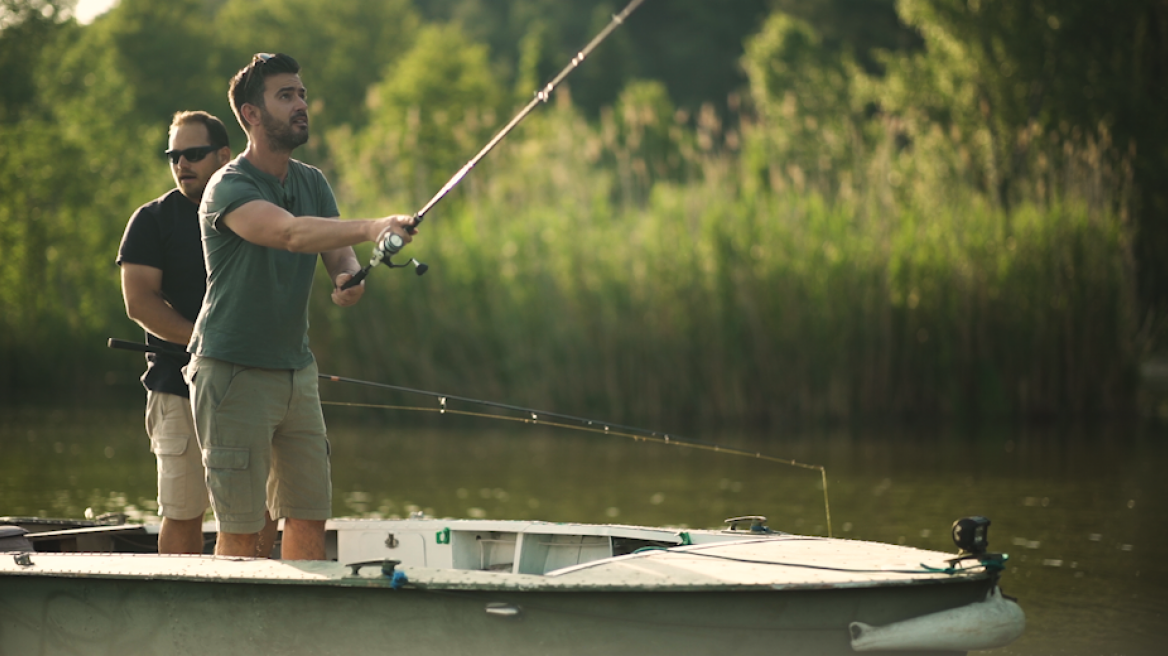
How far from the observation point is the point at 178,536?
4891 mm

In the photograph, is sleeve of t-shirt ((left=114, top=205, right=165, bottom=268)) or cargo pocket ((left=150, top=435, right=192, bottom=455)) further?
sleeve of t-shirt ((left=114, top=205, right=165, bottom=268))

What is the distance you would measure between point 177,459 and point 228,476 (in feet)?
2.48

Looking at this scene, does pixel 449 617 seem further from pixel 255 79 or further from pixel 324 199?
pixel 255 79

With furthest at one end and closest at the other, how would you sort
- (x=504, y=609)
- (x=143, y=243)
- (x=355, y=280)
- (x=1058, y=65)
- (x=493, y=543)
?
(x=1058, y=65) → (x=493, y=543) → (x=143, y=243) → (x=355, y=280) → (x=504, y=609)

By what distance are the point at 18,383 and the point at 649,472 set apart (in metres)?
11.2

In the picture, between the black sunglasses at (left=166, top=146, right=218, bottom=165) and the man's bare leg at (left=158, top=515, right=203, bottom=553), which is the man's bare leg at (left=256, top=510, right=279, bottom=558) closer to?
the man's bare leg at (left=158, top=515, right=203, bottom=553)

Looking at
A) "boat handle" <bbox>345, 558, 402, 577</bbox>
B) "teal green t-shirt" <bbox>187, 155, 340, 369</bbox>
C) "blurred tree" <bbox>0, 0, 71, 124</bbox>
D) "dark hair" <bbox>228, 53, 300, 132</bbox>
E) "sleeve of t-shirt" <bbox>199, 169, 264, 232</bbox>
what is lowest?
"boat handle" <bbox>345, 558, 402, 577</bbox>

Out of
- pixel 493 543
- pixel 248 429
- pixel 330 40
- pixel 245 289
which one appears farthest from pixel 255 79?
pixel 330 40

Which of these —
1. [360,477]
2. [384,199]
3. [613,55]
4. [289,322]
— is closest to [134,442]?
[360,477]

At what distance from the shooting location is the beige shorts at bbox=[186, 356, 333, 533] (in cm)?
420

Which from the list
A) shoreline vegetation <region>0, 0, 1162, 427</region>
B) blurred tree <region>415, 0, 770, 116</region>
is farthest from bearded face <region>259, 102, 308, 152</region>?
blurred tree <region>415, 0, 770, 116</region>

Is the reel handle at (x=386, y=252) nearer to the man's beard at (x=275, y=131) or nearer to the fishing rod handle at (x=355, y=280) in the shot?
the fishing rod handle at (x=355, y=280)

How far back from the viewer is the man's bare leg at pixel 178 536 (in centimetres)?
489

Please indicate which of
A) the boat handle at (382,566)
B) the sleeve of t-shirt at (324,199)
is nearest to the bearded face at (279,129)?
the sleeve of t-shirt at (324,199)
